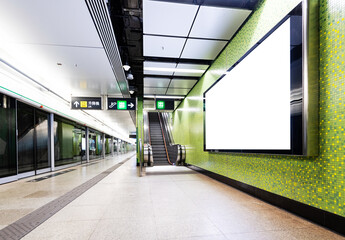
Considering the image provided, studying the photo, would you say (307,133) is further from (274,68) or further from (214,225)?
(214,225)

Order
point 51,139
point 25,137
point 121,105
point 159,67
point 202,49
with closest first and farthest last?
point 202,49
point 159,67
point 25,137
point 121,105
point 51,139

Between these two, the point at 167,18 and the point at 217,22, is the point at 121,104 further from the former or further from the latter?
the point at 217,22

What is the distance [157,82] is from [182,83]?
0.95 metres

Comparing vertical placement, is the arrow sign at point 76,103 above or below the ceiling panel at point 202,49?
below

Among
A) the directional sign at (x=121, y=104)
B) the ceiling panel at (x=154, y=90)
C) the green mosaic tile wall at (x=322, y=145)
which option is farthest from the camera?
the ceiling panel at (x=154, y=90)

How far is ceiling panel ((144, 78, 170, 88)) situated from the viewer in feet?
21.1

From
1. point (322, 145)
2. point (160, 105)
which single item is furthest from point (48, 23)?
point (160, 105)

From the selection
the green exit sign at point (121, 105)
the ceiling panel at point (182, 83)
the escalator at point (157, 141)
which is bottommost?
the escalator at point (157, 141)

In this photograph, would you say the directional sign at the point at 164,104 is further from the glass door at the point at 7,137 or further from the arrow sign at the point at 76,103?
the glass door at the point at 7,137

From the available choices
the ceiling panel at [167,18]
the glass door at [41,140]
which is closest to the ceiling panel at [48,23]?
the ceiling panel at [167,18]

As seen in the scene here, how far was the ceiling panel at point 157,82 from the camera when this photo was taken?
6.42 m

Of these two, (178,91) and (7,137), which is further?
(178,91)

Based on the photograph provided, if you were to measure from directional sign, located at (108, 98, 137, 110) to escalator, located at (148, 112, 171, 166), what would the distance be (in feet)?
9.65

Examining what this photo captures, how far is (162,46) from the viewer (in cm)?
424
